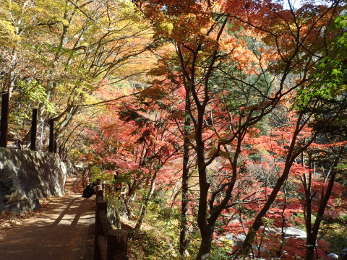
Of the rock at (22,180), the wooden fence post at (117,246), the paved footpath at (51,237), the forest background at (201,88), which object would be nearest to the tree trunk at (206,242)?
the forest background at (201,88)

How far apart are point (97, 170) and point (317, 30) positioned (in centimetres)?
1313

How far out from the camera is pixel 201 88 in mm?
11781

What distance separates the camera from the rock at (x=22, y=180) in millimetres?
8789

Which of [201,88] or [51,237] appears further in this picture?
[201,88]

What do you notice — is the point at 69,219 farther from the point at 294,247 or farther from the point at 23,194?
the point at 294,247

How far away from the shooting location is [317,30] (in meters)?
7.61

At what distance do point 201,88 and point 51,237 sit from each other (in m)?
7.31

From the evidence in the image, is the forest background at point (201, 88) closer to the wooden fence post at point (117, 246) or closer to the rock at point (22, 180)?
the rock at point (22, 180)

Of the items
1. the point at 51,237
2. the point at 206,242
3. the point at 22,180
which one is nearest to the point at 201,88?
the point at 206,242

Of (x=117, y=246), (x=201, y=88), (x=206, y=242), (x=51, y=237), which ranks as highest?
(x=201, y=88)

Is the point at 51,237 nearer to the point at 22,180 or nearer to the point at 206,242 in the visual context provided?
the point at 22,180

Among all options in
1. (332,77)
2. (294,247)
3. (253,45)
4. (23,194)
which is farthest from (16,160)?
(294,247)

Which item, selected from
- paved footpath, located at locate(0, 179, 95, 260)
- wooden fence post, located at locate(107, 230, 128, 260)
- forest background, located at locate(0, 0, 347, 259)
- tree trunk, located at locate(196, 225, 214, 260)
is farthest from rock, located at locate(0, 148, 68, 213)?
wooden fence post, located at locate(107, 230, 128, 260)

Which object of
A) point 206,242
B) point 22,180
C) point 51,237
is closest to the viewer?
point 206,242
